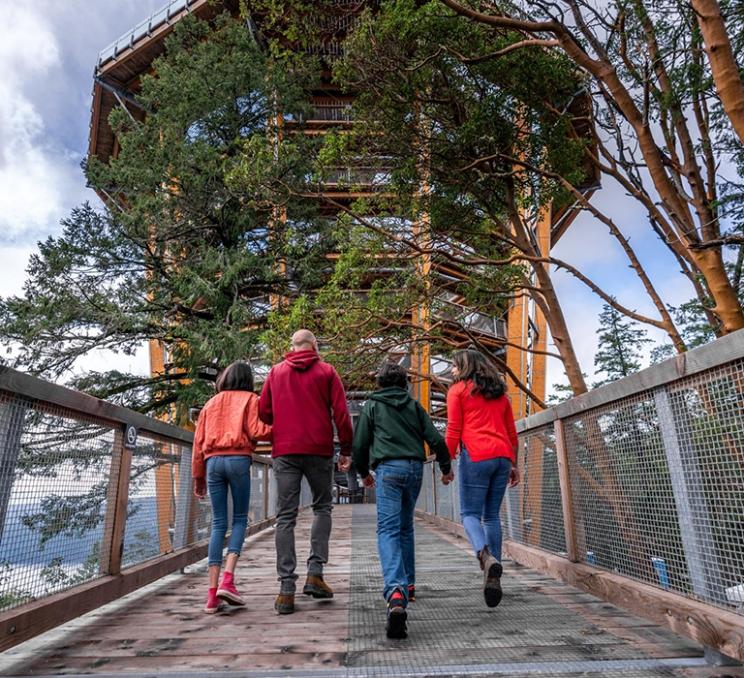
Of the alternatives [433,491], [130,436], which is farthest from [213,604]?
[433,491]

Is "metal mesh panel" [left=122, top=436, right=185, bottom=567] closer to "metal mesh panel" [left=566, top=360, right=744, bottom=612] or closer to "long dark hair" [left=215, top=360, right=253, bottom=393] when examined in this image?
"long dark hair" [left=215, top=360, right=253, bottom=393]

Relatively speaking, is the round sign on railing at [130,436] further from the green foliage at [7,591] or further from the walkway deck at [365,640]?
the green foliage at [7,591]

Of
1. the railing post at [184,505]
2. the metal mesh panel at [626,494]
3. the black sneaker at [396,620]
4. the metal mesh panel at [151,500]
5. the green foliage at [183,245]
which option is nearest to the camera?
the black sneaker at [396,620]

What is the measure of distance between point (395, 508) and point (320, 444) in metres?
0.70

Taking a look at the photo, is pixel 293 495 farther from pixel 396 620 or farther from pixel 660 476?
pixel 660 476

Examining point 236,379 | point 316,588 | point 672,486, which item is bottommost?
point 316,588

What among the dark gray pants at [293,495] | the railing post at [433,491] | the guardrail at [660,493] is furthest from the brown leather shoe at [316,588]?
the railing post at [433,491]

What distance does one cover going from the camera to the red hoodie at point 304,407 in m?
3.74

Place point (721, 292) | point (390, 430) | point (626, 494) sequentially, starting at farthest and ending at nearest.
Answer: point (721, 292) < point (626, 494) < point (390, 430)

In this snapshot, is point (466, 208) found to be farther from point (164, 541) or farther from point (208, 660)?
point (208, 660)

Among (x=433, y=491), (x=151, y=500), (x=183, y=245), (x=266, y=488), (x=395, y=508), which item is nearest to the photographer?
(x=395, y=508)

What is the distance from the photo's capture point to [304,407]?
12.4 ft

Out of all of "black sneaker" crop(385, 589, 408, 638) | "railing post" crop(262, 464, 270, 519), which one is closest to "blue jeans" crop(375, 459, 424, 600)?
"black sneaker" crop(385, 589, 408, 638)

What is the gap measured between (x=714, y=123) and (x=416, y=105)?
13.0 feet
